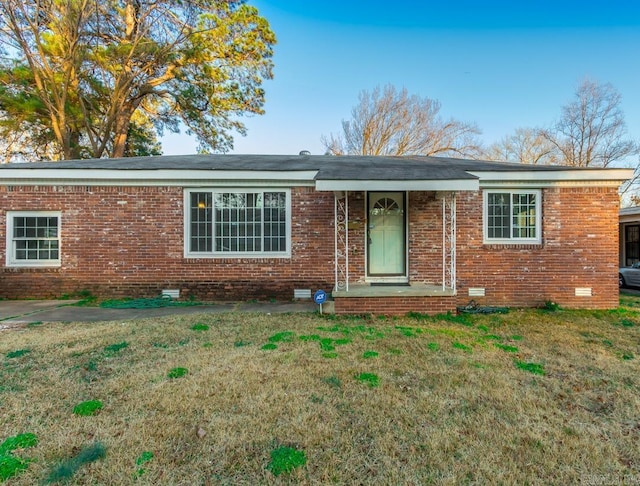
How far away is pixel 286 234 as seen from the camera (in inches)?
312

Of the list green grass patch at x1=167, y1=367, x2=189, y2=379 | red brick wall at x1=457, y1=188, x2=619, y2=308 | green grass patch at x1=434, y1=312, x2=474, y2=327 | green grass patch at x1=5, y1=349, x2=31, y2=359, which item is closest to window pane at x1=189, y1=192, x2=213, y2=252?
green grass patch at x1=5, y1=349, x2=31, y2=359

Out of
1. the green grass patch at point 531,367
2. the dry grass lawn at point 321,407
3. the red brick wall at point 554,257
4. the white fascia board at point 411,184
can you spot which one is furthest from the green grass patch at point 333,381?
the red brick wall at point 554,257

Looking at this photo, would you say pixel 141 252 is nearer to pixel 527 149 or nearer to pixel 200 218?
pixel 200 218

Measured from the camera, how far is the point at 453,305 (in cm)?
660

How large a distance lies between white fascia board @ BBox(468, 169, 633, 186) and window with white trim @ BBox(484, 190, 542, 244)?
12.1 inches

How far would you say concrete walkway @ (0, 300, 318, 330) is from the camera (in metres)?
6.11

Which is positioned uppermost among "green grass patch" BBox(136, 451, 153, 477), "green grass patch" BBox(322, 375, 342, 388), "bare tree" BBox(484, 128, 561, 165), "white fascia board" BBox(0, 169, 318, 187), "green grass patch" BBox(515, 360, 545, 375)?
"bare tree" BBox(484, 128, 561, 165)

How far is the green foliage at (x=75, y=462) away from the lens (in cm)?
208

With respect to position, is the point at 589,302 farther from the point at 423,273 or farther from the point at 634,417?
the point at 634,417

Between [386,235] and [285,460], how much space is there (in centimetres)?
619

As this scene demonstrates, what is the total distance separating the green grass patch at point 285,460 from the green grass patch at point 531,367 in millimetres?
2919

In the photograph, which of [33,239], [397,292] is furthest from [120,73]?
[397,292]

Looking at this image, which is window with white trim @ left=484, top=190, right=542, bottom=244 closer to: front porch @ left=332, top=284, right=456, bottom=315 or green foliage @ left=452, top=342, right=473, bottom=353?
front porch @ left=332, top=284, right=456, bottom=315

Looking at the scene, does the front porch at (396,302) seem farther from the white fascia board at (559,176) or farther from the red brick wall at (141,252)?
the white fascia board at (559,176)
